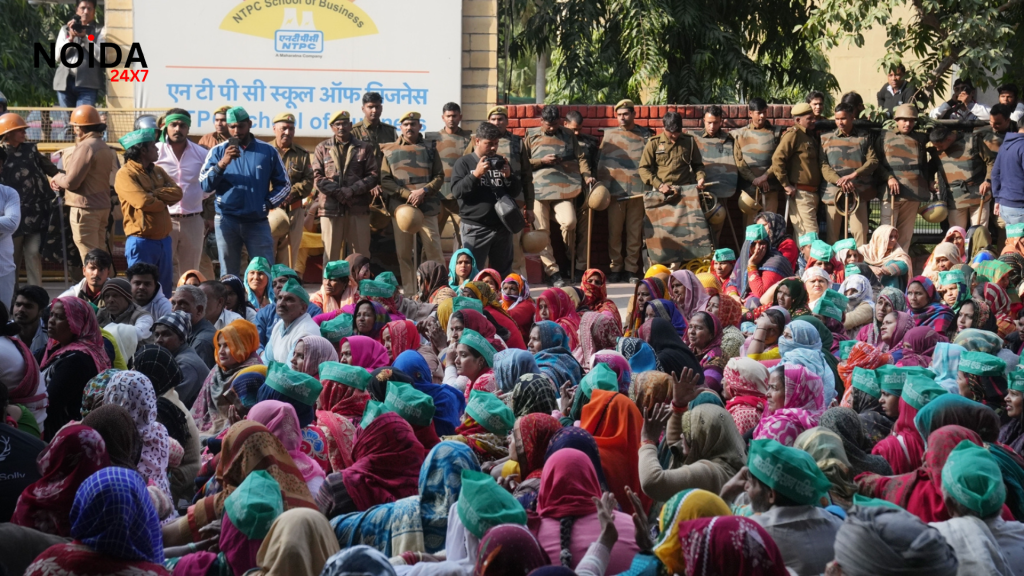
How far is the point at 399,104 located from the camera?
12.2 metres

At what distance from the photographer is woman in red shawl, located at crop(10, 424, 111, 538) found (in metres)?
3.86

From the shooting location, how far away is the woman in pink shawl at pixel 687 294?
8.50 metres

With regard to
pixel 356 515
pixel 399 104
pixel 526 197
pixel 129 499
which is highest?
pixel 399 104

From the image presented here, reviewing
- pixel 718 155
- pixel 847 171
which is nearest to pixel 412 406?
pixel 718 155

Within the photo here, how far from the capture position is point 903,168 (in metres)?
12.0

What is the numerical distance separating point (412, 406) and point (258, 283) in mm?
4140

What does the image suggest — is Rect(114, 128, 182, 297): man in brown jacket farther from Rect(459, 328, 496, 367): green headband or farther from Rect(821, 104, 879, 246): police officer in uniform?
Rect(821, 104, 879, 246): police officer in uniform

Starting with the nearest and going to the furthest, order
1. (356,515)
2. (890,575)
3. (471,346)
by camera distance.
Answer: (890,575)
(356,515)
(471,346)

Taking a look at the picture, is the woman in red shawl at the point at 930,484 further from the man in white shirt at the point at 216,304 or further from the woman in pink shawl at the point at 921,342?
the man in white shirt at the point at 216,304

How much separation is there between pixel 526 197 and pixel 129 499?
318 inches

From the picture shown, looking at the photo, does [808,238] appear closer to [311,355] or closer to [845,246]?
[845,246]

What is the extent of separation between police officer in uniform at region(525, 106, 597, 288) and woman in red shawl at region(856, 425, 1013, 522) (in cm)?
763

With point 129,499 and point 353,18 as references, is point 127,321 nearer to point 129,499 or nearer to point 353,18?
point 129,499

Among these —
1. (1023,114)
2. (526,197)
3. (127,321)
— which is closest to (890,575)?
(127,321)
